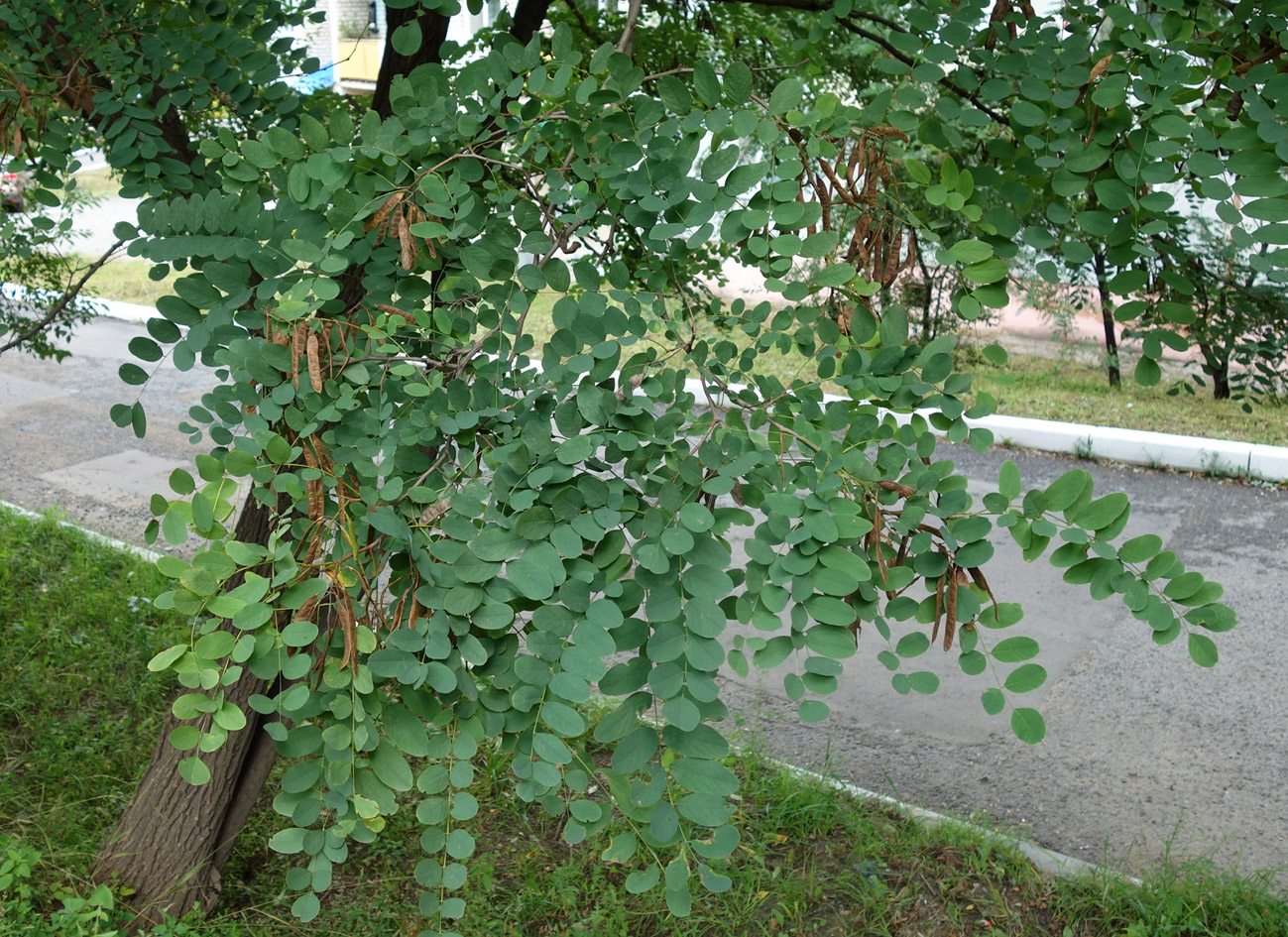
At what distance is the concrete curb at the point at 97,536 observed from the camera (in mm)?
5543

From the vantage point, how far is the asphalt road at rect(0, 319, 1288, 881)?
12.4 feet

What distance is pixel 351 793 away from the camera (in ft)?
4.76

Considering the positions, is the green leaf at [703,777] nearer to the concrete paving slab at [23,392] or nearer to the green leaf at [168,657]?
the green leaf at [168,657]

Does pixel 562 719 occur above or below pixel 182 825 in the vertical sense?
above

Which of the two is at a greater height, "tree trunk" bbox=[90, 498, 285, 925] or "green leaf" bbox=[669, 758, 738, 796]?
"green leaf" bbox=[669, 758, 738, 796]

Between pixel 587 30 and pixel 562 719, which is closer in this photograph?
pixel 562 719

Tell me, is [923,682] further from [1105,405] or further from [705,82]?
[1105,405]

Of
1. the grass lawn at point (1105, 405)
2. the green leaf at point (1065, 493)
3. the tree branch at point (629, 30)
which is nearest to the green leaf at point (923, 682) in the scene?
the green leaf at point (1065, 493)

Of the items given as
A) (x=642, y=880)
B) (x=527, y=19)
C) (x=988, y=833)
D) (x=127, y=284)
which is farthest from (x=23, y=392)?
(x=642, y=880)

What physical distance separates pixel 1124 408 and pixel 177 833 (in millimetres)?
8228

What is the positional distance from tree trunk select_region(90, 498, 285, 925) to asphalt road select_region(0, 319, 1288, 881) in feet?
6.64

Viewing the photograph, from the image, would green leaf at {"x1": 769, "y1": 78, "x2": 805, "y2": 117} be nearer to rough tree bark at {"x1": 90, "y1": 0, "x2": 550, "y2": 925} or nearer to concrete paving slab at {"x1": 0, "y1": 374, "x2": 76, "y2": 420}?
rough tree bark at {"x1": 90, "y1": 0, "x2": 550, "y2": 925}

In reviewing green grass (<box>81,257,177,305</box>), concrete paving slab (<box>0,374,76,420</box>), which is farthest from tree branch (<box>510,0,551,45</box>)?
green grass (<box>81,257,177,305</box>)

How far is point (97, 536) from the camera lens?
573cm
